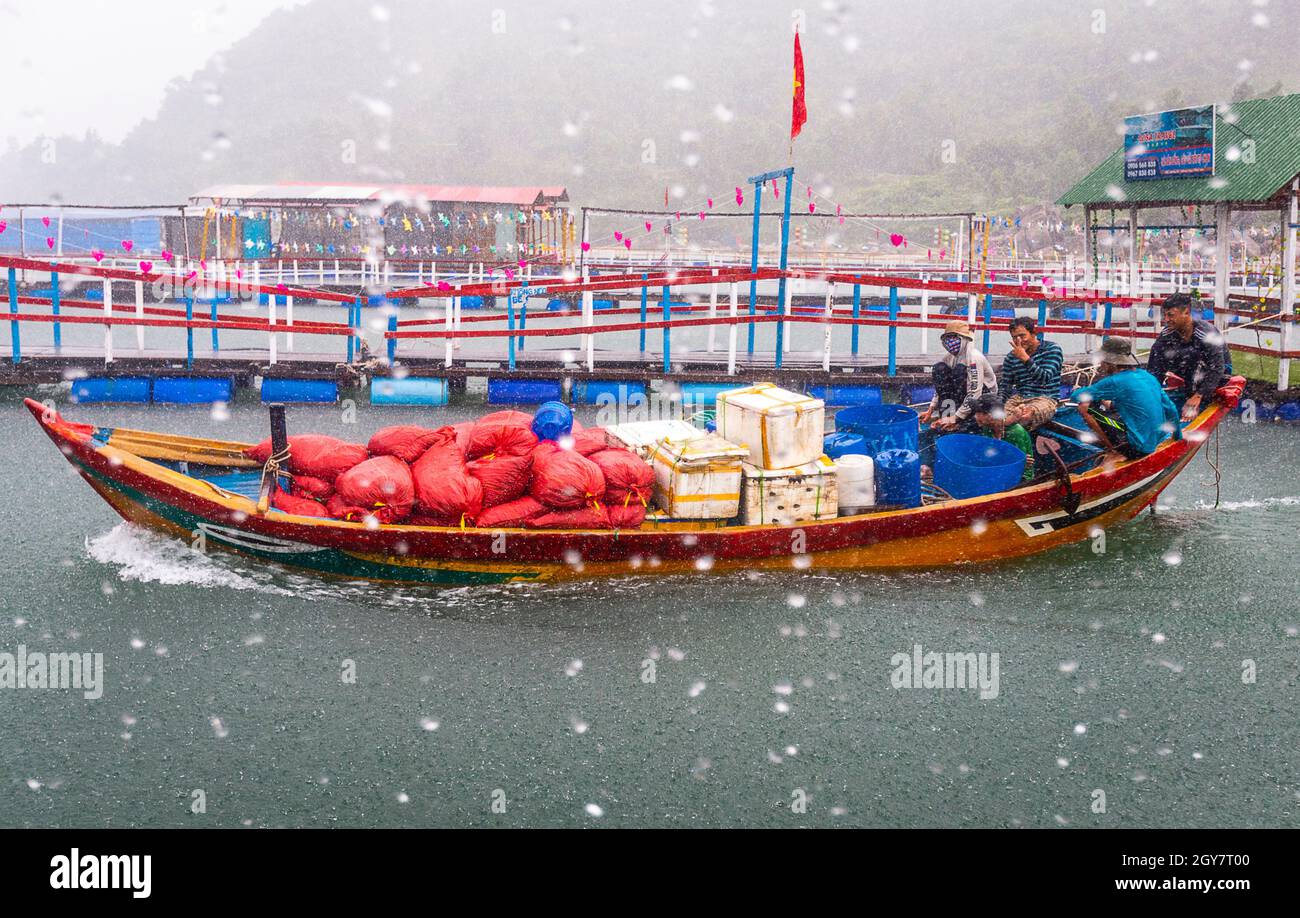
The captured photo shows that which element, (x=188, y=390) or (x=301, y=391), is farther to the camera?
(x=301, y=391)

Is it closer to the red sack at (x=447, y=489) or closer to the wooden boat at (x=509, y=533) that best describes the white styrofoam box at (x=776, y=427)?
the wooden boat at (x=509, y=533)

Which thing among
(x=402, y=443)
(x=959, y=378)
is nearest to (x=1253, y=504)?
(x=959, y=378)

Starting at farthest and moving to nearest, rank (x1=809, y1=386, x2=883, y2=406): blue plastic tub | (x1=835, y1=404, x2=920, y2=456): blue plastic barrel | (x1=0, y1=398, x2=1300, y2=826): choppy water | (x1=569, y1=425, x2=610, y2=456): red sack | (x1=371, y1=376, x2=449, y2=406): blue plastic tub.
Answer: (x1=371, y1=376, x2=449, y2=406): blue plastic tub
(x1=809, y1=386, x2=883, y2=406): blue plastic tub
(x1=835, y1=404, x2=920, y2=456): blue plastic barrel
(x1=569, y1=425, x2=610, y2=456): red sack
(x1=0, y1=398, x2=1300, y2=826): choppy water

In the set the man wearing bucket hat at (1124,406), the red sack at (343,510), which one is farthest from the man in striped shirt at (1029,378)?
the red sack at (343,510)

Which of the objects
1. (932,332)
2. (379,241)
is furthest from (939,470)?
(379,241)

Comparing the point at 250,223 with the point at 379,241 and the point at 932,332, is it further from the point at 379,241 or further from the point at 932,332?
the point at 932,332

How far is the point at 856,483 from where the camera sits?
10406mm

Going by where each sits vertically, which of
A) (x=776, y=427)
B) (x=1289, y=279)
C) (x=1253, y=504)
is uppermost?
(x=1289, y=279)

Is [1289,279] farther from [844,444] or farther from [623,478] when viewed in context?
[623,478]

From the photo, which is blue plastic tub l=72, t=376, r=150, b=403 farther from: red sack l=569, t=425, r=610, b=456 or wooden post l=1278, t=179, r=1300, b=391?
wooden post l=1278, t=179, r=1300, b=391

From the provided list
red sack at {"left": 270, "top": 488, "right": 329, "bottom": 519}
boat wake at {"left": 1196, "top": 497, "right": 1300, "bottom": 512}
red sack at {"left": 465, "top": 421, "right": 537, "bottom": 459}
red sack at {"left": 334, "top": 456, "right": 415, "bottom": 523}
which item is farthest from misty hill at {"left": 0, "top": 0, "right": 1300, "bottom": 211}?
→ red sack at {"left": 334, "top": 456, "right": 415, "bottom": 523}

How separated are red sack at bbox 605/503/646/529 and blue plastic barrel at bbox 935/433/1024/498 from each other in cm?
295

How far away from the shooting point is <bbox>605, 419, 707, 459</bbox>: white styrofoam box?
10430 millimetres

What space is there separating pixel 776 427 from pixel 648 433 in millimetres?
1351
